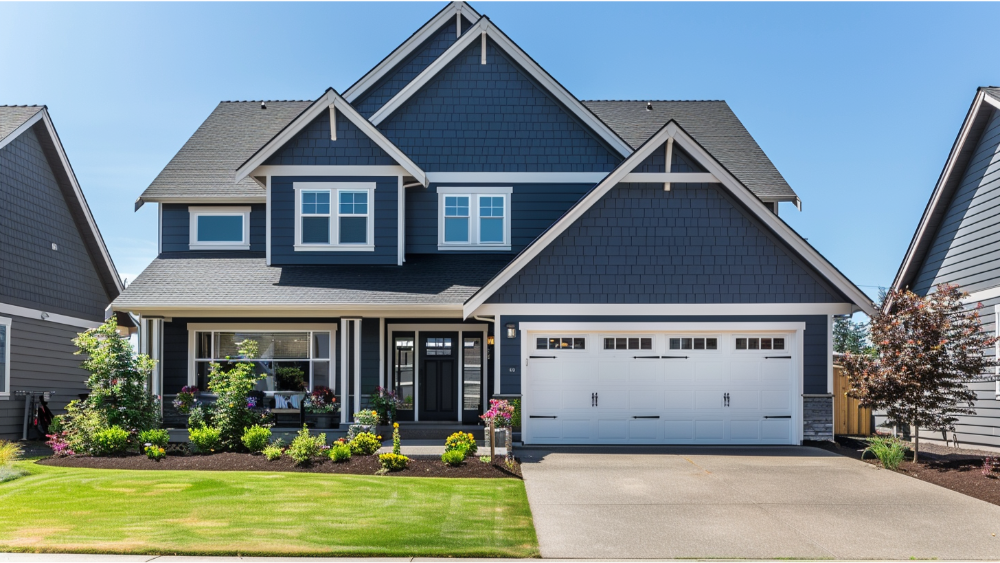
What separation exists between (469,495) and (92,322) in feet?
55.8

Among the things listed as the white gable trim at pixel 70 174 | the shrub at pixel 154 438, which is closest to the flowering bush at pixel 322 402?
the shrub at pixel 154 438

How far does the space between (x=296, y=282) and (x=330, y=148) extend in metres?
3.08

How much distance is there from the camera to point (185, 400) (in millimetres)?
17141

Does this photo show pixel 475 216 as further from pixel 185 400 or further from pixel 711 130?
pixel 711 130

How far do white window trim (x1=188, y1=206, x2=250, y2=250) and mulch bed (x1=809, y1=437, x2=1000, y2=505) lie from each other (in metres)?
13.4

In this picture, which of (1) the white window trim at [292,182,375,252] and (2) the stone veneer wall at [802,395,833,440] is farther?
(1) the white window trim at [292,182,375,252]

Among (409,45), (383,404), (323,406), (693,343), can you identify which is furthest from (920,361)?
(409,45)

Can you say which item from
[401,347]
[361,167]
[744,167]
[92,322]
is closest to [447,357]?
[401,347]

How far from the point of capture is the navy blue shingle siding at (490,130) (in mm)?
19438

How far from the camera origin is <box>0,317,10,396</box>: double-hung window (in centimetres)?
1897

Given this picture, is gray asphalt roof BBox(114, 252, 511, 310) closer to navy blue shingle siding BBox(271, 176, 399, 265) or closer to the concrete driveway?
navy blue shingle siding BBox(271, 176, 399, 265)

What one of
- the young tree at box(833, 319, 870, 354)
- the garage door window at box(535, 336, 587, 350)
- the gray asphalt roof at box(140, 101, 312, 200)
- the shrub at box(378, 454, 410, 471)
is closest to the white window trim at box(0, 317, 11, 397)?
the gray asphalt roof at box(140, 101, 312, 200)

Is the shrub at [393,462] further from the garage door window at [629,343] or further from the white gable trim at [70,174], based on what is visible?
the white gable trim at [70,174]

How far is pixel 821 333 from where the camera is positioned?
16.3 meters
